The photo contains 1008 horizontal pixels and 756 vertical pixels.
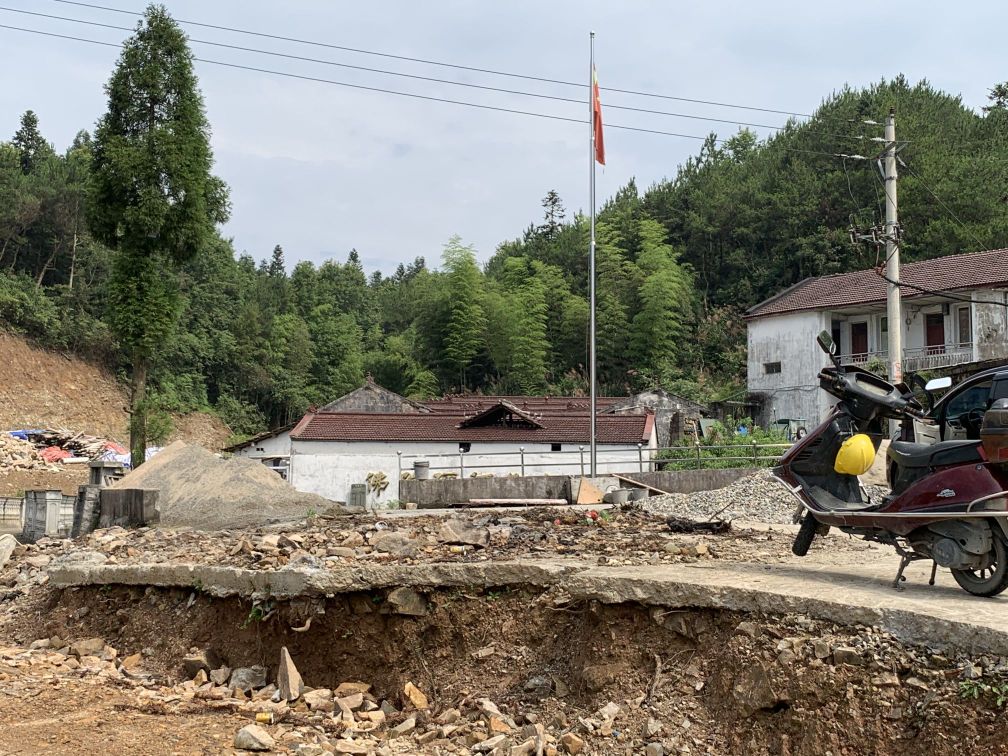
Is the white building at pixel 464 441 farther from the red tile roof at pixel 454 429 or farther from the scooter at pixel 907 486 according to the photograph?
the scooter at pixel 907 486

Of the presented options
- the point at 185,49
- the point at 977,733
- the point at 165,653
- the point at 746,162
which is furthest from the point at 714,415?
the point at 977,733

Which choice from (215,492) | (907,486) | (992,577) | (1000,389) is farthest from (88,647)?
(1000,389)

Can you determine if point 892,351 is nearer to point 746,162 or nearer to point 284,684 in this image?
point 284,684

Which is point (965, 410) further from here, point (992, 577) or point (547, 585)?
point (547, 585)

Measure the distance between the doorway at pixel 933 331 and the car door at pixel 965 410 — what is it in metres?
22.4

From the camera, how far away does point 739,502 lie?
16094mm

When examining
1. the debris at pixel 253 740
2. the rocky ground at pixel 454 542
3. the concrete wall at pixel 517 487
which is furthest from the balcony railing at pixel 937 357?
the debris at pixel 253 740

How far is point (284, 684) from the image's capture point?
7.48 metres

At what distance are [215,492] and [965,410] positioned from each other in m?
10.3

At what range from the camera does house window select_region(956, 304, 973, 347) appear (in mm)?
31634

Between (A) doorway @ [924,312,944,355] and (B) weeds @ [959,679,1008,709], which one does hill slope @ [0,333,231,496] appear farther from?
(B) weeds @ [959,679,1008,709]

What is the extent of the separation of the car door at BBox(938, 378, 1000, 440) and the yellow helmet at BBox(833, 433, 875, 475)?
0.71 metres

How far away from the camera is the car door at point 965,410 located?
7312 mm

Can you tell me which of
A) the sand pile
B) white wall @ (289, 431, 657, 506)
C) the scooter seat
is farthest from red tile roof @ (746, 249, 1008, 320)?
the scooter seat
